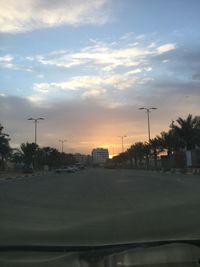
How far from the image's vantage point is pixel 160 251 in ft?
28.8

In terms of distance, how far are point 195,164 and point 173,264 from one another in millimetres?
77479

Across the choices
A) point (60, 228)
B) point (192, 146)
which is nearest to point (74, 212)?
point (60, 228)

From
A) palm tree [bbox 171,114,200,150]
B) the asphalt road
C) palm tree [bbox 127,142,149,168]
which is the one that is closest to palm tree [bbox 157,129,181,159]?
palm tree [bbox 171,114,200,150]

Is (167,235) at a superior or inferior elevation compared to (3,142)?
inferior

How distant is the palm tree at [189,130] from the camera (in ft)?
303

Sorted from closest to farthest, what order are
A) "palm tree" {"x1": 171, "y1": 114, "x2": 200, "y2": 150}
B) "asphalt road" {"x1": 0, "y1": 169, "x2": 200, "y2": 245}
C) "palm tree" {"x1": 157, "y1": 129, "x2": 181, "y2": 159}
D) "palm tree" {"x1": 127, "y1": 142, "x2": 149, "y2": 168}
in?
"asphalt road" {"x1": 0, "y1": 169, "x2": 200, "y2": 245} → "palm tree" {"x1": 171, "y1": 114, "x2": 200, "y2": 150} → "palm tree" {"x1": 157, "y1": 129, "x2": 181, "y2": 159} → "palm tree" {"x1": 127, "y1": 142, "x2": 149, "y2": 168}

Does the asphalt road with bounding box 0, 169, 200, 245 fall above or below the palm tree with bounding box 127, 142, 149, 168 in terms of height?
below

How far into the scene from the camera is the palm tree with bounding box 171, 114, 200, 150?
92.2 m

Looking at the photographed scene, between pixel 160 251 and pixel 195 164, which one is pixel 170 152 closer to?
pixel 195 164

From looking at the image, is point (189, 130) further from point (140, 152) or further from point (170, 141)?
point (140, 152)

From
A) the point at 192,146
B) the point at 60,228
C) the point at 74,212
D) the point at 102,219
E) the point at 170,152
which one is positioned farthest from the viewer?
the point at 170,152

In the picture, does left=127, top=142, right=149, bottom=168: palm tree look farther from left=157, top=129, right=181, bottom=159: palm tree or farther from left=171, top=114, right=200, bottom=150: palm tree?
left=171, top=114, right=200, bottom=150: palm tree

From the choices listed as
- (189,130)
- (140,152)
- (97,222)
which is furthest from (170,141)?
(97,222)

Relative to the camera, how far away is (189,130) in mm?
93062
